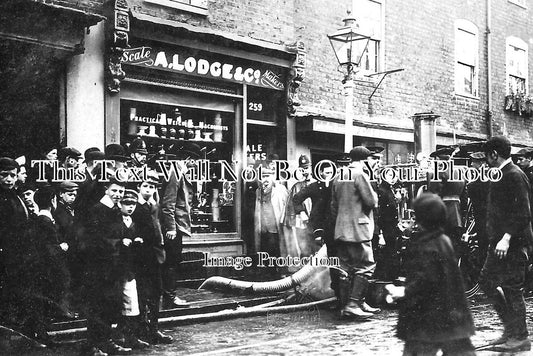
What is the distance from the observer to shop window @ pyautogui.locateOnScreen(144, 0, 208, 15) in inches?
402

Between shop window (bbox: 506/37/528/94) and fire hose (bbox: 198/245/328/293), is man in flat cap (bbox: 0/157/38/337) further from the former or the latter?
shop window (bbox: 506/37/528/94)

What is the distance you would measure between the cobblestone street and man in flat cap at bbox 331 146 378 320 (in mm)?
352

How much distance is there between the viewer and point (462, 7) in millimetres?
16266

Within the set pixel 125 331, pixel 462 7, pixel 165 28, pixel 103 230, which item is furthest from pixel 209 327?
pixel 462 7

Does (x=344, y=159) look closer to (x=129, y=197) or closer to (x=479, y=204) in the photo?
(x=479, y=204)

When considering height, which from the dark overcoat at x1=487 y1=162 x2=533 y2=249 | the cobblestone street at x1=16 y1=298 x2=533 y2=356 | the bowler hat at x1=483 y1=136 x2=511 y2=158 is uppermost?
the bowler hat at x1=483 y1=136 x2=511 y2=158

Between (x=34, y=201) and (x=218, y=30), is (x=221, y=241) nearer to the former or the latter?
(x=218, y=30)

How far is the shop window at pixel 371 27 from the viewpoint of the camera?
45.2ft

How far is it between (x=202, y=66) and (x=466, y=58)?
8.36m

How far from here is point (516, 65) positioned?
18.0 meters

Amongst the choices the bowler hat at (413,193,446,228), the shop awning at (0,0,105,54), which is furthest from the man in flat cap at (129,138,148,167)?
the bowler hat at (413,193,446,228)

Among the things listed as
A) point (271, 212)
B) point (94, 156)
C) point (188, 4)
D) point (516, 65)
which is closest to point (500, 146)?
point (94, 156)

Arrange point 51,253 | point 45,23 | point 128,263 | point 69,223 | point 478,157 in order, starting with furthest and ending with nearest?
point 478,157 → point 45,23 → point 69,223 → point 51,253 → point 128,263

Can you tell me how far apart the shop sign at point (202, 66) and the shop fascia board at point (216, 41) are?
177 millimetres
